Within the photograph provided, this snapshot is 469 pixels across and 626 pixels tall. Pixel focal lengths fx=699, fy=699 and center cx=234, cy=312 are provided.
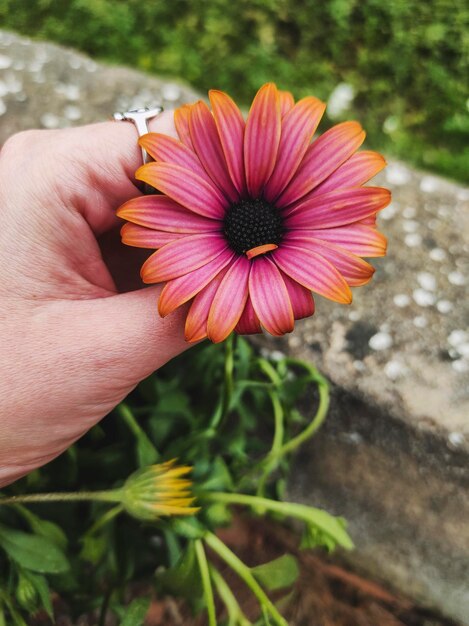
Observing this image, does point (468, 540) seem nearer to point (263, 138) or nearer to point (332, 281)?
point (332, 281)

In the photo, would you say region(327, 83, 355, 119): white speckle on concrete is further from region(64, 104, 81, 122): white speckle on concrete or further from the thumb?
the thumb

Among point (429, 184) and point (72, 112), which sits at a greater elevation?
point (72, 112)

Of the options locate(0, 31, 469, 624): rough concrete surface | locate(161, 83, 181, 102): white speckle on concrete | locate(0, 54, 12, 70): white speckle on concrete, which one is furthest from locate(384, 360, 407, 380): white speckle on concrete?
locate(0, 54, 12, 70): white speckle on concrete

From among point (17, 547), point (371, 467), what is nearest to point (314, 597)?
point (371, 467)

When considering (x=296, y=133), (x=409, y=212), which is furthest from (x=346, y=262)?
(x=409, y=212)

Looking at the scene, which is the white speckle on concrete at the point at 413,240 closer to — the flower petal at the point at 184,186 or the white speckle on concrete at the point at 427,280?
the white speckle on concrete at the point at 427,280

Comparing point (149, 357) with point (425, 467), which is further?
point (425, 467)

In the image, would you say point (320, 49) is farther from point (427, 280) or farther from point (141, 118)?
point (141, 118)
